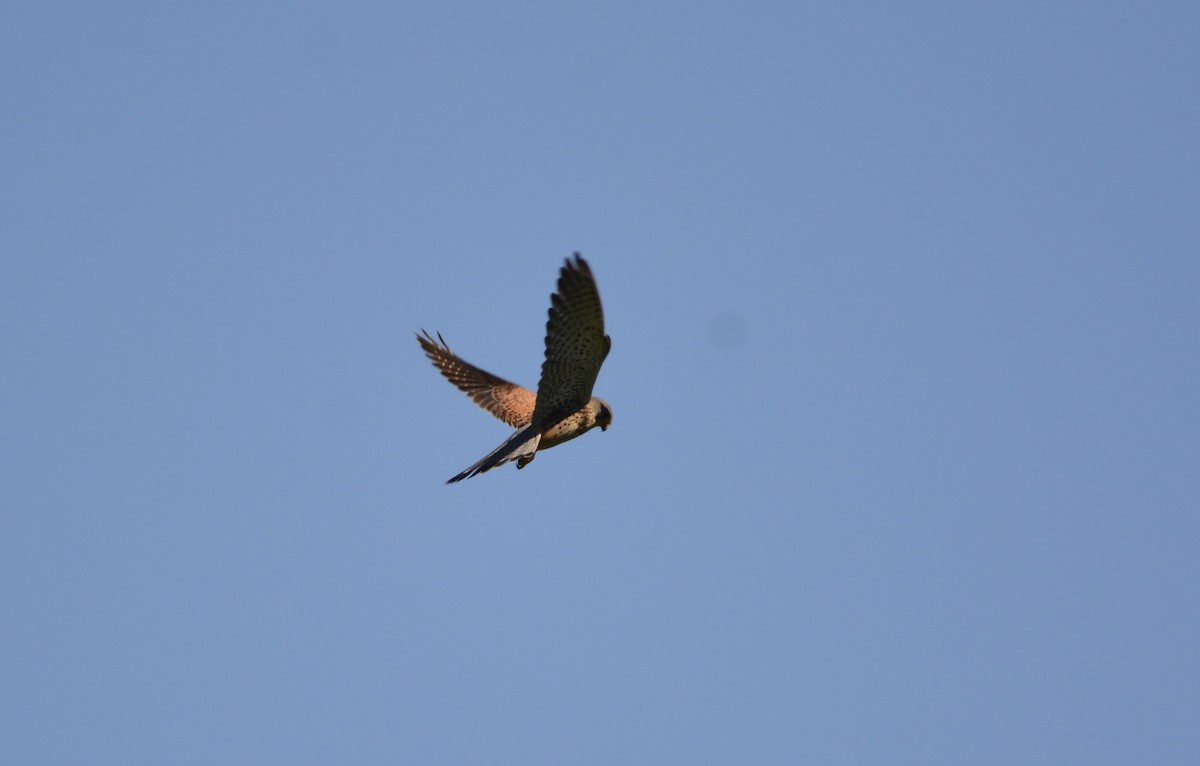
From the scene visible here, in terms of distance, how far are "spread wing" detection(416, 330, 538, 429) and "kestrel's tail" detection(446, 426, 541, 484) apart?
2719 millimetres

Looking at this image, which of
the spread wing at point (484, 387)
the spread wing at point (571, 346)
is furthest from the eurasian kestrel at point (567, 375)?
the spread wing at point (484, 387)

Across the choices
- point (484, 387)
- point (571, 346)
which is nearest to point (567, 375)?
point (571, 346)

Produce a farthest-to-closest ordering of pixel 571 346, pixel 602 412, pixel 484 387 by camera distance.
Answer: pixel 484 387
pixel 602 412
pixel 571 346

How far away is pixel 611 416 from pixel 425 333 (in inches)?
192

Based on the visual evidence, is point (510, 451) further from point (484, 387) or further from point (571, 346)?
point (484, 387)

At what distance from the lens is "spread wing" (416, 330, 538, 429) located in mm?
20141

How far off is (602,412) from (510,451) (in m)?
1.52

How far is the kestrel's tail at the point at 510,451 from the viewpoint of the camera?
15.7 metres

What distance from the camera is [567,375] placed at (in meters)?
16.4

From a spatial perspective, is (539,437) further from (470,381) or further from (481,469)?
(470,381)

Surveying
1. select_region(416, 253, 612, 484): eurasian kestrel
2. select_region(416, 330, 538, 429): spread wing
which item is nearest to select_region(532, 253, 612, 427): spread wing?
select_region(416, 253, 612, 484): eurasian kestrel

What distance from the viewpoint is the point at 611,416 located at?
1766cm

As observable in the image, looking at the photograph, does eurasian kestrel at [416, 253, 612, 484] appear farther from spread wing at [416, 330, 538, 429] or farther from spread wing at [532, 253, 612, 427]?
spread wing at [416, 330, 538, 429]

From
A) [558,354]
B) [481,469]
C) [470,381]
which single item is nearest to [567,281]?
[558,354]
